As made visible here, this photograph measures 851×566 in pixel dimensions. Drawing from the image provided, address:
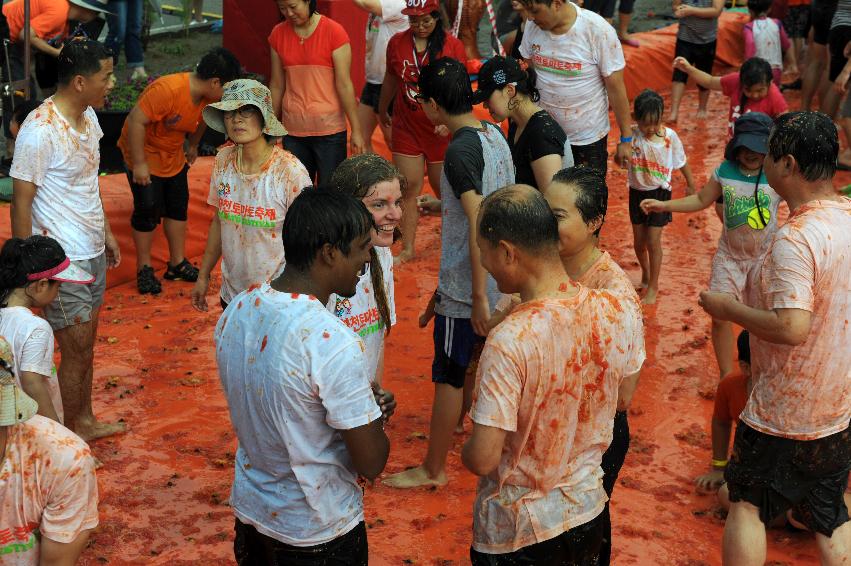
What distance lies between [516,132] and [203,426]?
2194 mm

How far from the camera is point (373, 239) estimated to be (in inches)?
151

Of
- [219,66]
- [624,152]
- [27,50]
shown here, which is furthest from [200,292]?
[27,50]

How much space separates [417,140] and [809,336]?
4.14 m

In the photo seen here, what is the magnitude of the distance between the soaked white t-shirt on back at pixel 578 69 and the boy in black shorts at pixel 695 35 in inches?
192

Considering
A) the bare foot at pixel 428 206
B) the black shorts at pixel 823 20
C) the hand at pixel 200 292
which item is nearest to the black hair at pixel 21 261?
the hand at pixel 200 292

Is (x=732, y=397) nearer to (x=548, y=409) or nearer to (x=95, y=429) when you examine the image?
(x=548, y=409)

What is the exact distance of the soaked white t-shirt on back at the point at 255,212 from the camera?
4766 mm

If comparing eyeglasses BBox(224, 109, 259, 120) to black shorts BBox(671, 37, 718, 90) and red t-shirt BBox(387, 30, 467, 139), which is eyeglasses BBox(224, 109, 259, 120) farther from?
black shorts BBox(671, 37, 718, 90)

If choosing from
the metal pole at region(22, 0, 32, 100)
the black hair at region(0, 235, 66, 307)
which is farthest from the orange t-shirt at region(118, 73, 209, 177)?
the black hair at region(0, 235, 66, 307)

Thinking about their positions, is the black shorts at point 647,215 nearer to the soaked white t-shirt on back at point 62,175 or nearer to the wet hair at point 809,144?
the wet hair at point 809,144

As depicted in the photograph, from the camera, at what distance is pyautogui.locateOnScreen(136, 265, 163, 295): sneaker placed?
7262mm

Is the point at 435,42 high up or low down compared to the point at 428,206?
up

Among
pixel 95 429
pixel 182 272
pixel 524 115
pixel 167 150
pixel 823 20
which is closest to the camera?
pixel 524 115

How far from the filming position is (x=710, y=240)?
8.27 m
